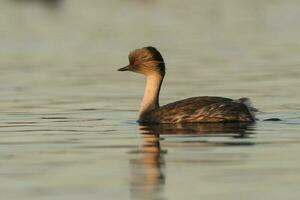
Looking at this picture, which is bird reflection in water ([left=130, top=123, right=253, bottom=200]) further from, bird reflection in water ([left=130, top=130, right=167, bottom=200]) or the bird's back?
the bird's back

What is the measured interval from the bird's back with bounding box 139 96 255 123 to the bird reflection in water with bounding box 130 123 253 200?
0.15 m

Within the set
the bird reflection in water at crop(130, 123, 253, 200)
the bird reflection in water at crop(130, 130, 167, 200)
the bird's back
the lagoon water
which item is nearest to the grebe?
the bird's back

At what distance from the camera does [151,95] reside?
68.1ft

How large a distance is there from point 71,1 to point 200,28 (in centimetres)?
2252

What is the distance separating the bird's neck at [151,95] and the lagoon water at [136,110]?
0.39m

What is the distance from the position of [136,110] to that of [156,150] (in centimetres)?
584

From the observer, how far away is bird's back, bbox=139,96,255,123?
19500 millimetres

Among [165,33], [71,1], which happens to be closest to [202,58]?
[165,33]

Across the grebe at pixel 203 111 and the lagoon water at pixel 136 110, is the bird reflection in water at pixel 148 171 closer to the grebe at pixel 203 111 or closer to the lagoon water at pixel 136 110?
the lagoon water at pixel 136 110

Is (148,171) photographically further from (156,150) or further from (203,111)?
(203,111)

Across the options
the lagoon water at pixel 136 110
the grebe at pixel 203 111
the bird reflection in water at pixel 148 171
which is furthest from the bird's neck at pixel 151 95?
the bird reflection in water at pixel 148 171

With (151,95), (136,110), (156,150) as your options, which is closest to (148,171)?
(156,150)

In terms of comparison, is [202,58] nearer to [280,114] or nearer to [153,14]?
[280,114]

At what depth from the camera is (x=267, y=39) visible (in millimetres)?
39094
